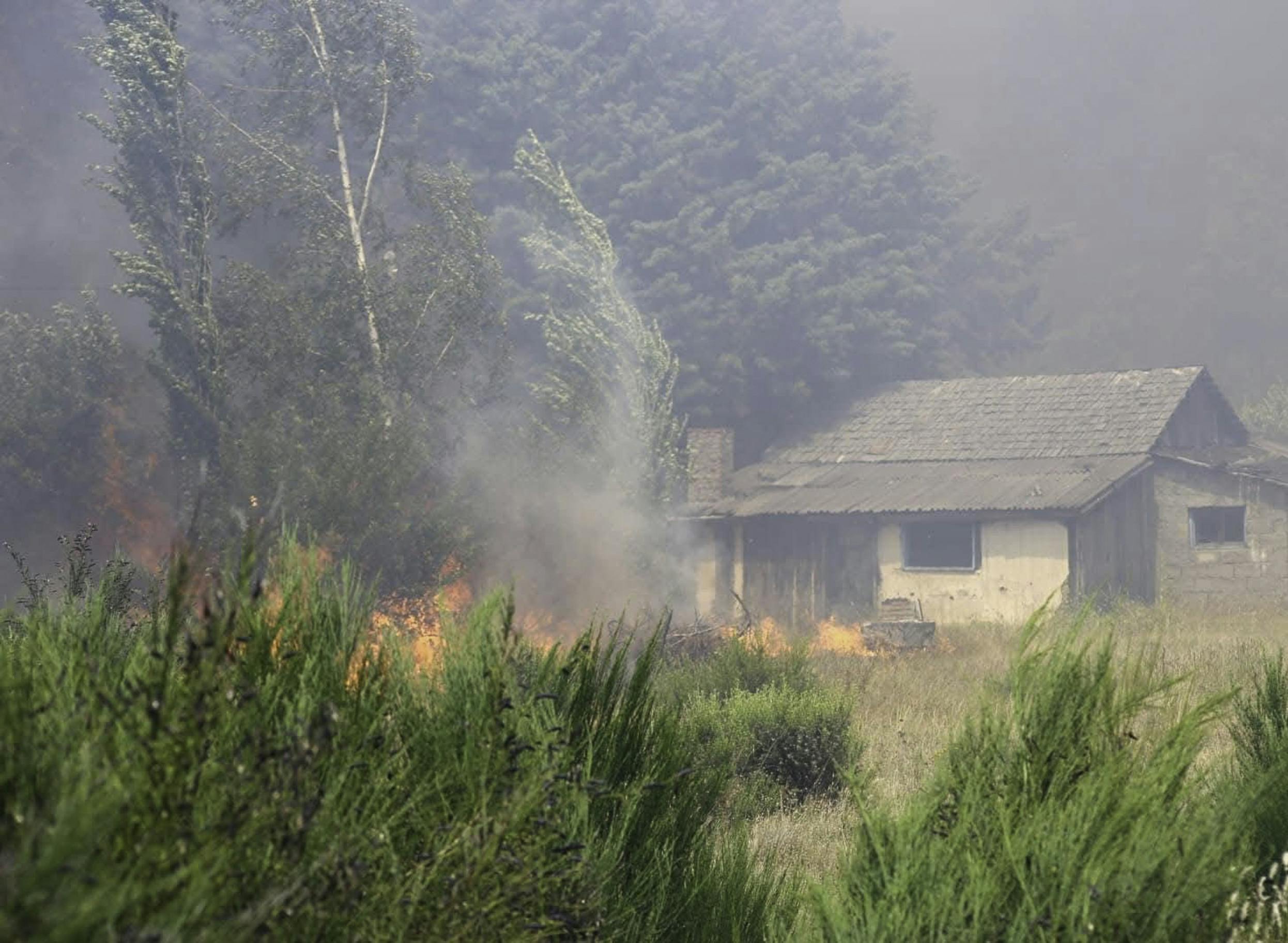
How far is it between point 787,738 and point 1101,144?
90.3m

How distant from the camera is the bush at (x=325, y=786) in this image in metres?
2.47

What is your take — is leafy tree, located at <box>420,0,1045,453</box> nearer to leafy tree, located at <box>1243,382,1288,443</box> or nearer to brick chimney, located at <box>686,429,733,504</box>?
brick chimney, located at <box>686,429,733,504</box>

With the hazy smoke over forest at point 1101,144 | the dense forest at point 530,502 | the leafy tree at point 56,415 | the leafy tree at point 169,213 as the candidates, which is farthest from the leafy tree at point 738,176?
the leafy tree at point 169,213

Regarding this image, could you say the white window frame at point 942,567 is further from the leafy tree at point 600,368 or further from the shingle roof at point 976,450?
the leafy tree at point 600,368

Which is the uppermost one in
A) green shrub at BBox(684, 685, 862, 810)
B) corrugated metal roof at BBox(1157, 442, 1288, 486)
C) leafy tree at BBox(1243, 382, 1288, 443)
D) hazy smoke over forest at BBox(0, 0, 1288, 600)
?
hazy smoke over forest at BBox(0, 0, 1288, 600)

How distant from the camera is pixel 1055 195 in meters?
92.2

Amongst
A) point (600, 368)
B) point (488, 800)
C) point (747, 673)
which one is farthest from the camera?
point (600, 368)

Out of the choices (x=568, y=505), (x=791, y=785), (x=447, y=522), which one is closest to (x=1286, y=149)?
(x=568, y=505)

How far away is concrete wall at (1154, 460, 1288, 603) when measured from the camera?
3178 cm

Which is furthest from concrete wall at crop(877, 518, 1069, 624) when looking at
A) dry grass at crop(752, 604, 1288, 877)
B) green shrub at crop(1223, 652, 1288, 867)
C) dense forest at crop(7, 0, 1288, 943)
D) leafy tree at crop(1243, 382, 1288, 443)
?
leafy tree at crop(1243, 382, 1288, 443)

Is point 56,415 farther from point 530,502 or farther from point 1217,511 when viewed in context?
point 1217,511

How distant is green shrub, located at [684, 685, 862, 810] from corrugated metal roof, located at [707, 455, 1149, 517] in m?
18.0

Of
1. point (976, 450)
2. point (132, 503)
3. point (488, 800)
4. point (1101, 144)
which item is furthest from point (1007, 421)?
point (1101, 144)

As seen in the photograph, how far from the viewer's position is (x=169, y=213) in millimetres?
28156
